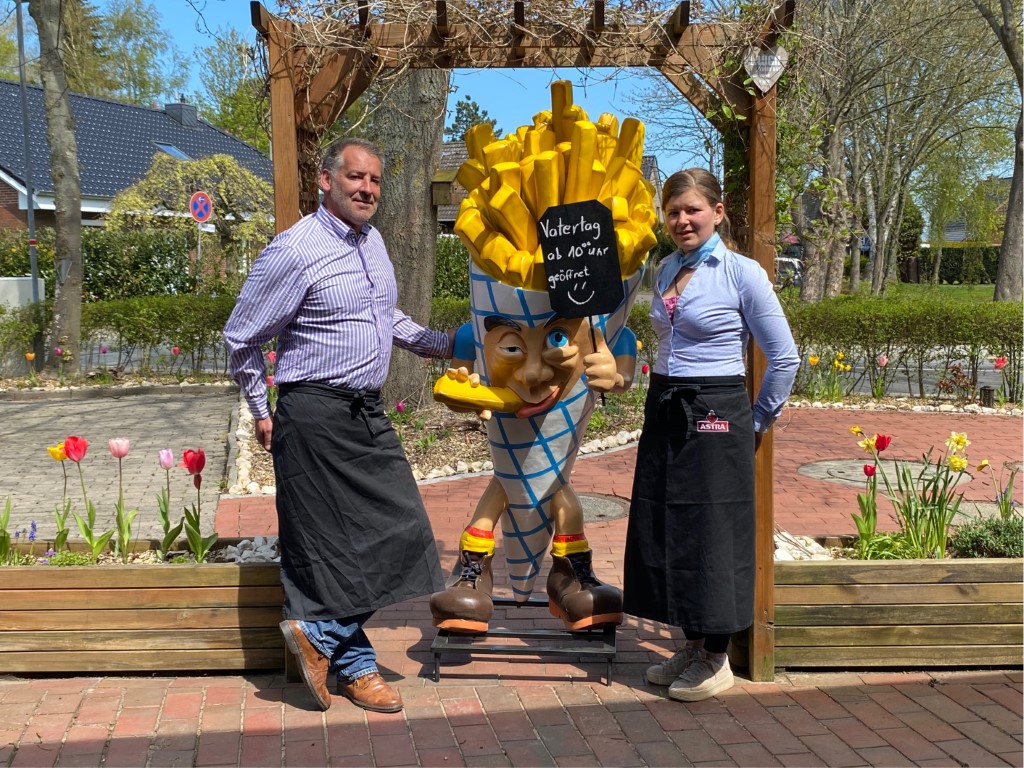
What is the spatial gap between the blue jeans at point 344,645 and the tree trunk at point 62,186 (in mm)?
9562

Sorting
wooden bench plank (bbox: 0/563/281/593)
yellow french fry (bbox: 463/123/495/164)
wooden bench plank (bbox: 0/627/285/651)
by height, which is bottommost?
wooden bench plank (bbox: 0/627/285/651)

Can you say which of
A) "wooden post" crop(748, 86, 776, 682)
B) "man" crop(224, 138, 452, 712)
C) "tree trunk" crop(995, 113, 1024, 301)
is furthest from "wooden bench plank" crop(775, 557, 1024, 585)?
"tree trunk" crop(995, 113, 1024, 301)

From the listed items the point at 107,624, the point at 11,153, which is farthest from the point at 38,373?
the point at 11,153

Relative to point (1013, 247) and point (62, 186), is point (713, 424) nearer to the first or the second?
point (62, 186)

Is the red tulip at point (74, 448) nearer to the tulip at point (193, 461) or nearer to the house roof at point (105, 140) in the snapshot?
the tulip at point (193, 461)

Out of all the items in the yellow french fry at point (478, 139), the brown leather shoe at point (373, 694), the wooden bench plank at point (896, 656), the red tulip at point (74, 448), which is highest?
the yellow french fry at point (478, 139)

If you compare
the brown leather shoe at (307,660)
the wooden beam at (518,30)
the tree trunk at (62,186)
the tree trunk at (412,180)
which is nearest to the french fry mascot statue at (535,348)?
the wooden beam at (518,30)

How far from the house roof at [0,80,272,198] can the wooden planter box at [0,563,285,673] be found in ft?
73.3

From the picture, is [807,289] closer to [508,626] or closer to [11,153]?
[508,626]

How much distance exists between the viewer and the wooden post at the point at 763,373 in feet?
10.7

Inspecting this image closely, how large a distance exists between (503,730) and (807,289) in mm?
13195

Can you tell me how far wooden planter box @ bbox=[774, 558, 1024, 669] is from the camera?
342 centimetres

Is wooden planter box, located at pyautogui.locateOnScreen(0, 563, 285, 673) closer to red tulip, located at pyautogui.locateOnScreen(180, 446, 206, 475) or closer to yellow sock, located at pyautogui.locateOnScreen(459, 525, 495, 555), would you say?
red tulip, located at pyautogui.locateOnScreen(180, 446, 206, 475)

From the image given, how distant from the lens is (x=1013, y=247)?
16984 mm
